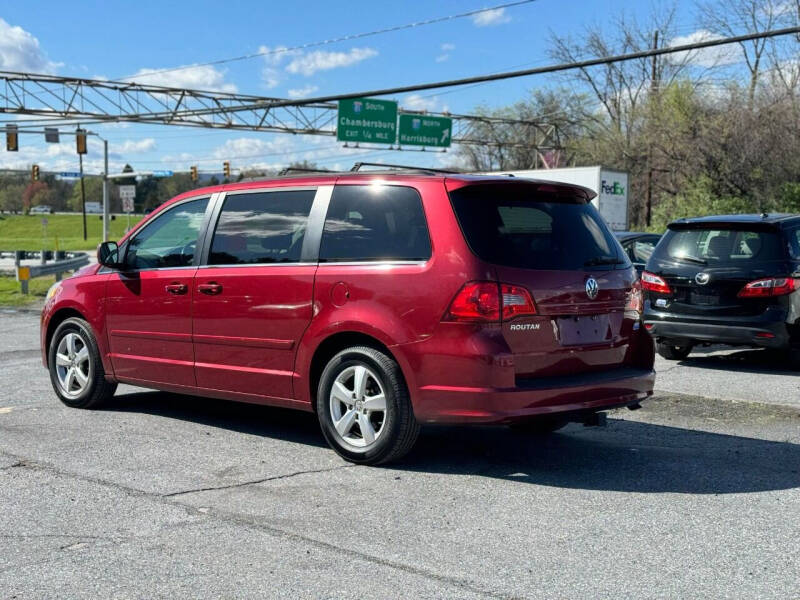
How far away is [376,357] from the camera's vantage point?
5.57 m

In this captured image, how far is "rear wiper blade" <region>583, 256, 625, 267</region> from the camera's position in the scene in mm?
5786

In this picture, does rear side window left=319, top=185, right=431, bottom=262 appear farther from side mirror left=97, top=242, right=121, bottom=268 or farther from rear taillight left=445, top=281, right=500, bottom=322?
side mirror left=97, top=242, right=121, bottom=268

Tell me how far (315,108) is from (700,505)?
4105 centimetres

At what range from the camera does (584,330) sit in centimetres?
566

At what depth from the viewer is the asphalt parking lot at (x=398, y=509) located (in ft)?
12.5

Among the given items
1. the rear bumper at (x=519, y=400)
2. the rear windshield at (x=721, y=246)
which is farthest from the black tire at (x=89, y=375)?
the rear windshield at (x=721, y=246)

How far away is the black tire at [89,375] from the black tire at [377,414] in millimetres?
2523

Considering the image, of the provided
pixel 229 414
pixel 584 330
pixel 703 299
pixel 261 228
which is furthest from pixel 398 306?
pixel 703 299

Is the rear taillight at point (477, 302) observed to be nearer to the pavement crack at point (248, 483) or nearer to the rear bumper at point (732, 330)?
the pavement crack at point (248, 483)

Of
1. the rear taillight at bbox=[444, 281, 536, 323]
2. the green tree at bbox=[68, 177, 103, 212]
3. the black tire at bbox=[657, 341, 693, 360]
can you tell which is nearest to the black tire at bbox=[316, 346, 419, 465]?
the rear taillight at bbox=[444, 281, 536, 323]

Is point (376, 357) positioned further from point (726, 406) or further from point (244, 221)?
point (726, 406)

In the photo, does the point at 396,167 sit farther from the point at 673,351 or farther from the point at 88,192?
the point at 88,192

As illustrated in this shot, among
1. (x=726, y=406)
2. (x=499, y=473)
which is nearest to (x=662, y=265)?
(x=726, y=406)

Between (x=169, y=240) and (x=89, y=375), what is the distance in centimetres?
139
